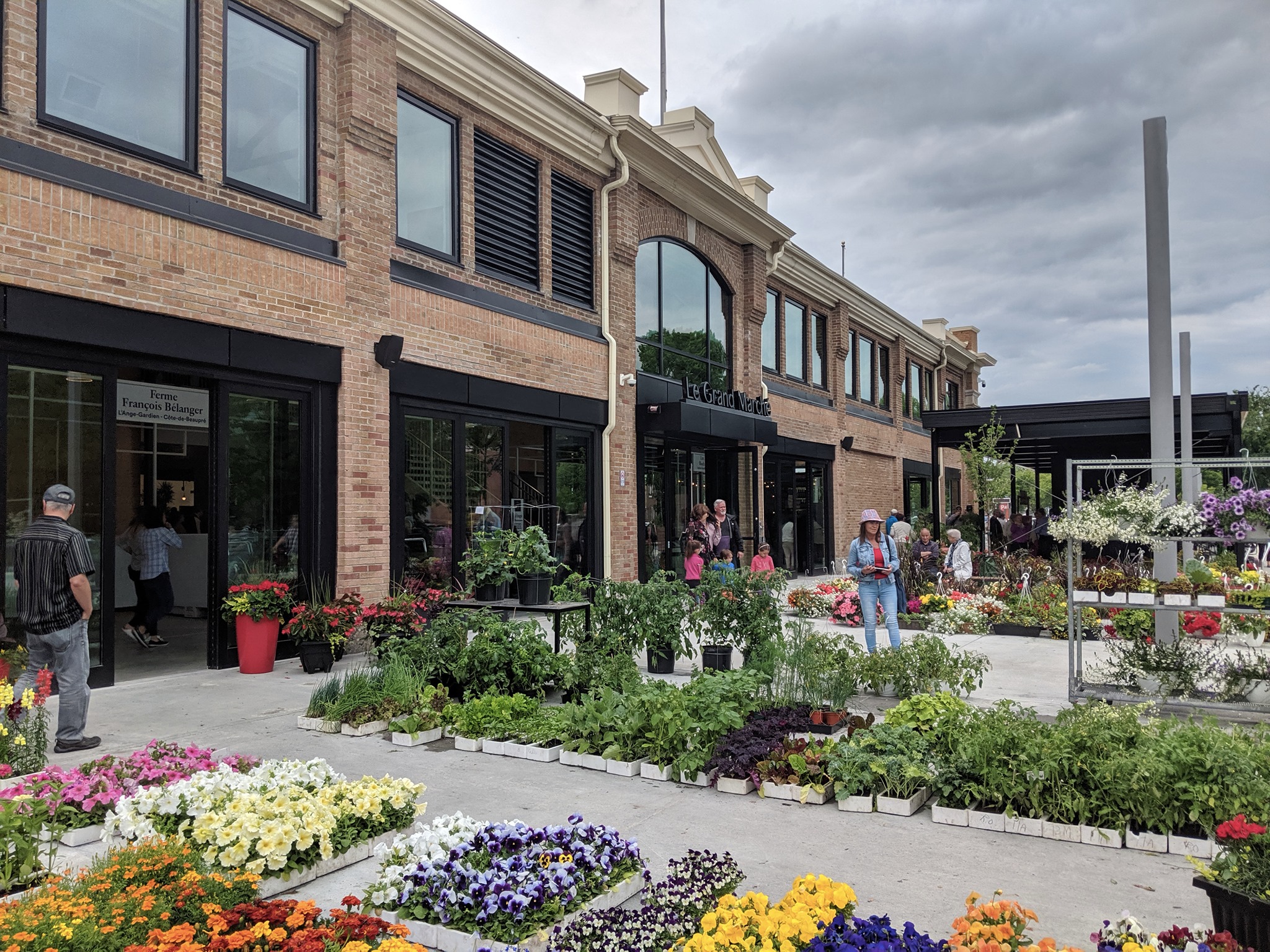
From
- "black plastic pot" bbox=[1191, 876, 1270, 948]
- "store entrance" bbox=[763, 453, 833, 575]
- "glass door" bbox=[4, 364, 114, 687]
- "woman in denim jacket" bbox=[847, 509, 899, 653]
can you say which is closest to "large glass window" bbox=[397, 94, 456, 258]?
"glass door" bbox=[4, 364, 114, 687]

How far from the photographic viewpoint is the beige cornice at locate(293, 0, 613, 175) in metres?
11.8

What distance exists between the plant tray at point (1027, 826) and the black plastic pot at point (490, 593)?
5828mm

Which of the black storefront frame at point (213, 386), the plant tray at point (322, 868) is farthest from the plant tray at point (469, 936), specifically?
the black storefront frame at point (213, 386)

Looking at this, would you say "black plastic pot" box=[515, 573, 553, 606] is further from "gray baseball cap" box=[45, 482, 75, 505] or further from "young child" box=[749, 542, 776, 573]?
"young child" box=[749, 542, 776, 573]

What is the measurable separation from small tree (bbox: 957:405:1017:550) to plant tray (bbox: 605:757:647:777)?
1649 cm

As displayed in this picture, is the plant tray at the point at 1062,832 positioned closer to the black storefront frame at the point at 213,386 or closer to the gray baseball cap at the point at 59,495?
the gray baseball cap at the point at 59,495

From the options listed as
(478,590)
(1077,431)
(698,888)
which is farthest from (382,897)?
(1077,431)

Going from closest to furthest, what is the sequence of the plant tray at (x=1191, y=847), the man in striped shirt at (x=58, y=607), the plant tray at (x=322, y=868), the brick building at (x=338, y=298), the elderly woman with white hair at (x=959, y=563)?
1. the plant tray at (x=322, y=868)
2. the plant tray at (x=1191, y=847)
3. the man in striped shirt at (x=58, y=607)
4. the brick building at (x=338, y=298)
5. the elderly woman with white hair at (x=959, y=563)

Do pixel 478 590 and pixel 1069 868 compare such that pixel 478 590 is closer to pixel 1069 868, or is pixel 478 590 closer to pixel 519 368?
pixel 519 368

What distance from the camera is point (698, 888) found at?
365 centimetres

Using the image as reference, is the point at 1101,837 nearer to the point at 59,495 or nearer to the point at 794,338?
the point at 59,495

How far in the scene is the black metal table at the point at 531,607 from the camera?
9.43 metres

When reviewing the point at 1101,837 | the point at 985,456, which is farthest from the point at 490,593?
the point at 985,456

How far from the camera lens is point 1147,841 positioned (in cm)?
473
